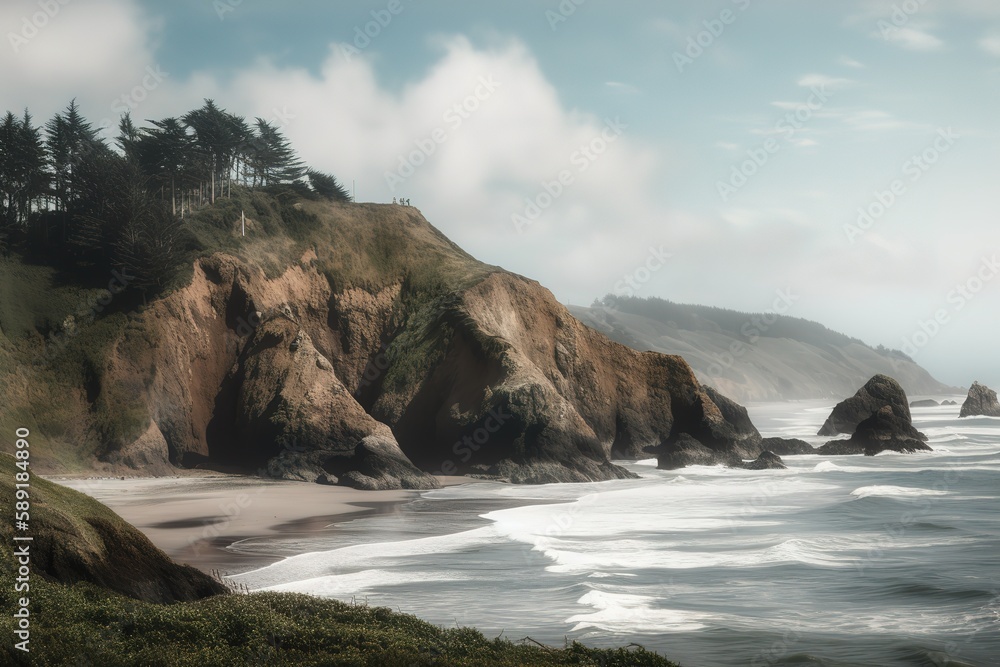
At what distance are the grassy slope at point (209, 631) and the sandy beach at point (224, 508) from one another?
647 cm

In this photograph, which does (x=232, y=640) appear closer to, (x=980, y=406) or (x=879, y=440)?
(x=879, y=440)

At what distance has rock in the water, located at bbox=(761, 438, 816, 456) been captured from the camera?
59344mm

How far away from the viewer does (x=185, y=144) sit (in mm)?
62500

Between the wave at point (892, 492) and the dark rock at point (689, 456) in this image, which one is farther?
the dark rock at point (689, 456)

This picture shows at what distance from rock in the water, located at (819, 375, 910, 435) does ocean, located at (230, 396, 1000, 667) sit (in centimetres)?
2687

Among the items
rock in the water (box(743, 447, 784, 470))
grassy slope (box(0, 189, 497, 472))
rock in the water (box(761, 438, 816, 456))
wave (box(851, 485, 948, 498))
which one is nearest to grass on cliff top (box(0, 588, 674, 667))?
wave (box(851, 485, 948, 498))

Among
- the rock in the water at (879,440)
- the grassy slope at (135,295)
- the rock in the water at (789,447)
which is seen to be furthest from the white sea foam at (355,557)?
the rock in the water at (879,440)

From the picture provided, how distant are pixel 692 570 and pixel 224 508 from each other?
17.0 m

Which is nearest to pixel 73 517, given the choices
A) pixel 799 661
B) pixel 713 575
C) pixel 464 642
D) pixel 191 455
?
pixel 464 642

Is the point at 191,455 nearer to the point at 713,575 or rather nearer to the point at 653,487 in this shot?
the point at 653,487

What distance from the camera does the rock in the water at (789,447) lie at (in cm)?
5934

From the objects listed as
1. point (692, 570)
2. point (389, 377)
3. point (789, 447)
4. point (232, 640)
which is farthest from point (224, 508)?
point (789, 447)

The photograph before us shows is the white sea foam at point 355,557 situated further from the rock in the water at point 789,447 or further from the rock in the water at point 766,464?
the rock in the water at point 789,447

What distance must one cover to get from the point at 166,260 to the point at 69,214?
9.24 meters
